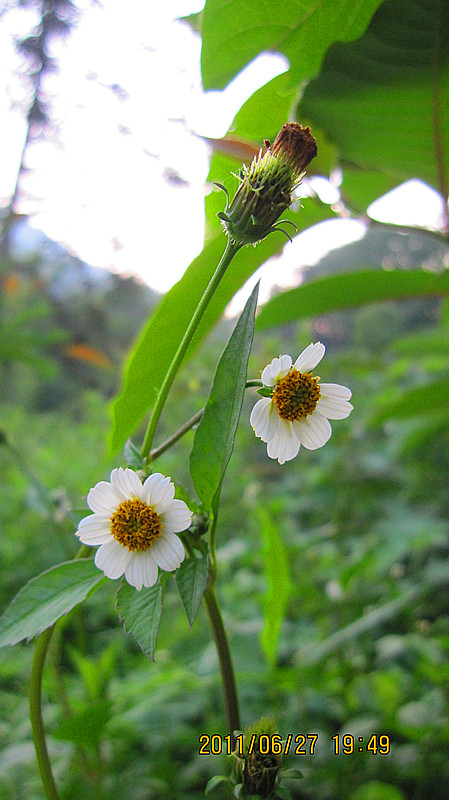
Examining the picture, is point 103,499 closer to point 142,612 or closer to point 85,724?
point 142,612

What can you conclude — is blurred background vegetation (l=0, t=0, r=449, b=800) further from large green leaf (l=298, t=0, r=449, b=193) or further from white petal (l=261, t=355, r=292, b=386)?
large green leaf (l=298, t=0, r=449, b=193)

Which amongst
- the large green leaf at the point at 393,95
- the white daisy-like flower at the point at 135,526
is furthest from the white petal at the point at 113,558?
the large green leaf at the point at 393,95

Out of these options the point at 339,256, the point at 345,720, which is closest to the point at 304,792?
the point at 345,720

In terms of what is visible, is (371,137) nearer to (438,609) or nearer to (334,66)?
(334,66)

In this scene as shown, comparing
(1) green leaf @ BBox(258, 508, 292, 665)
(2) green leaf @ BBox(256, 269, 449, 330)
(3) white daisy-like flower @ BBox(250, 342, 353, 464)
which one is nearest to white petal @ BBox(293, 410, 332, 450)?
(3) white daisy-like flower @ BBox(250, 342, 353, 464)

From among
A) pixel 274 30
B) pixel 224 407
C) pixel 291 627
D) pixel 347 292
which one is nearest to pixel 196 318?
pixel 224 407
